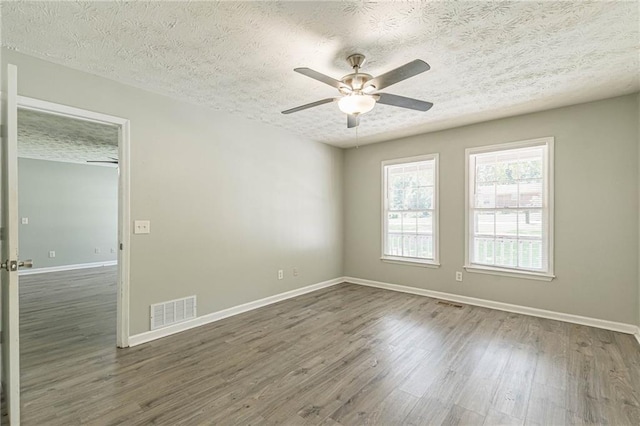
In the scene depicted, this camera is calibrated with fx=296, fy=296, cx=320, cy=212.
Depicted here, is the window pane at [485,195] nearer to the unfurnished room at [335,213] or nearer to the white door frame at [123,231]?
the unfurnished room at [335,213]

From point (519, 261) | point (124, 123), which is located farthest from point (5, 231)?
point (519, 261)

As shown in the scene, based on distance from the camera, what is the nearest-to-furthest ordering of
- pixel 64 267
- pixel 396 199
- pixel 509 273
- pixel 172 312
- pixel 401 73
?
pixel 401 73, pixel 172 312, pixel 509 273, pixel 396 199, pixel 64 267

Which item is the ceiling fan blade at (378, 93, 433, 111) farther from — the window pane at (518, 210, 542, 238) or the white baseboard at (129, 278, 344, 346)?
the white baseboard at (129, 278, 344, 346)

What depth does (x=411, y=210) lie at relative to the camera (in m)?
4.92

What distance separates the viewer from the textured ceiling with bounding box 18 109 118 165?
12.8 ft

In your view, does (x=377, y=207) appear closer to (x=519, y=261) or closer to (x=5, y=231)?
(x=519, y=261)

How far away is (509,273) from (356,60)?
3.39 meters

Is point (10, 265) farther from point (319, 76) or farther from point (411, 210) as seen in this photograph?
point (411, 210)

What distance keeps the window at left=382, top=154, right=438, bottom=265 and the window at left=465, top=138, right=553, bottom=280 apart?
1.77ft

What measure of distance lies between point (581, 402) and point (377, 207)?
362 centimetres

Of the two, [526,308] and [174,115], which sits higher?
[174,115]

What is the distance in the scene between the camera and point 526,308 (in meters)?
3.79

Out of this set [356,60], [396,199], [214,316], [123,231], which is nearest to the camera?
[356,60]

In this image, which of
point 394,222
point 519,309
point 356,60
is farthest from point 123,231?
point 519,309
